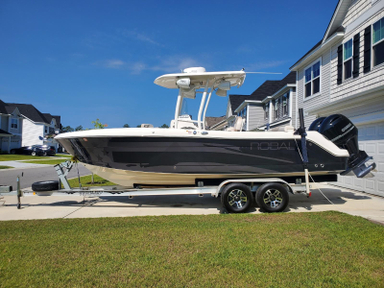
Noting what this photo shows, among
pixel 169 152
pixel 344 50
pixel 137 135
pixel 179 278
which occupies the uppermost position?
pixel 344 50

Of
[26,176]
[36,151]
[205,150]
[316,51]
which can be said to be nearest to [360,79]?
[316,51]

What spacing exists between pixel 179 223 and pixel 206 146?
5.79 ft

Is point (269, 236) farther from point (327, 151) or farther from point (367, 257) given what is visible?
point (327, 151)

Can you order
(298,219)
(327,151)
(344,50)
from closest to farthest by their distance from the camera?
Answer: (298,219) → (327,151) → (344,50)

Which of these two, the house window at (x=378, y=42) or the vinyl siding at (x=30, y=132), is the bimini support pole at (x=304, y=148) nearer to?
the house window at (x=378, y=42)

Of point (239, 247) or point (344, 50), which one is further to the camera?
point (344, 50)

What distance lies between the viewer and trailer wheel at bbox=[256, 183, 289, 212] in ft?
19.0

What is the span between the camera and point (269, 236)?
4137 millimetres

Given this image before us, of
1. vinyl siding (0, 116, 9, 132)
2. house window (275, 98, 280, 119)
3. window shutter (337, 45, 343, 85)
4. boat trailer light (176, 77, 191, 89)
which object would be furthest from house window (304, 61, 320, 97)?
vinyl siding (0, 116, 9, 132)

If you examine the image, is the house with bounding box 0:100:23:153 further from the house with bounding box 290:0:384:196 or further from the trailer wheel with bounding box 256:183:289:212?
the trailer wheel with bounding box 256:183:289:212

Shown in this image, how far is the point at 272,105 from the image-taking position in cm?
1934

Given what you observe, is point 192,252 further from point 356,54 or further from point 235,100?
point 235,100

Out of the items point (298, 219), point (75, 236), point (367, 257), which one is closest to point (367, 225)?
point (298, 219)

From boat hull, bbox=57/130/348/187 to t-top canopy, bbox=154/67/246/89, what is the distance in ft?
5.30
